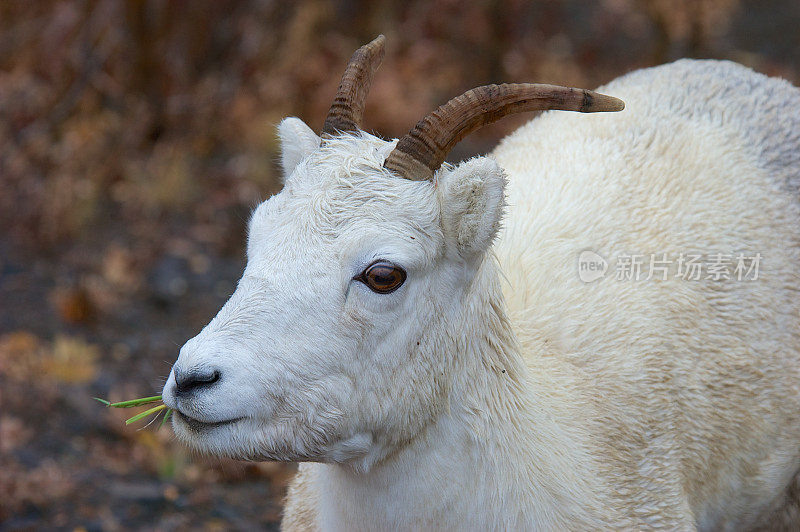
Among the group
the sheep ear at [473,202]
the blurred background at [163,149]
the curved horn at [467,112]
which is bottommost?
the sheep ear at [473,202]

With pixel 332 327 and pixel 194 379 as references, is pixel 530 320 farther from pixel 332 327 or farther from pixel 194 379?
pixel 194 379

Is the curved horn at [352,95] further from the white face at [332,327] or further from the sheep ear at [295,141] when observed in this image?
the white face at [332,327]

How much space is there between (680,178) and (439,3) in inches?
232

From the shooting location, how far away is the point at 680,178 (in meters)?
4.05

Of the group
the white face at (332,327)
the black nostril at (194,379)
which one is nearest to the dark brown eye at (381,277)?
the white face at (332,327)

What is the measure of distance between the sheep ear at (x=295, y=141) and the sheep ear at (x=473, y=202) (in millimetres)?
559

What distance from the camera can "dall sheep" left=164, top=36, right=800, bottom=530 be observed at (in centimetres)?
282

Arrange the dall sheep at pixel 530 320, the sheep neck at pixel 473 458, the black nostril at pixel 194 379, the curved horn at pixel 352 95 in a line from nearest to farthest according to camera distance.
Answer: the black nostril at pixel 194 379, the dall sheep at pixel 530 320, the sheep neck at pixel 473 458, the curved horn at pixel 352 95

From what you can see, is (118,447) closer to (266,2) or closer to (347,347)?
(347,347)

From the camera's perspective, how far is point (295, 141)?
3309mm

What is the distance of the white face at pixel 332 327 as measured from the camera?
2703 millimetres

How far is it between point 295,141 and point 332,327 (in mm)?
802

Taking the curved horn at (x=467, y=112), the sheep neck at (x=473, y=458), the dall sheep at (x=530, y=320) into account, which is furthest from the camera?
the sheep neck at (x=473, y=458)

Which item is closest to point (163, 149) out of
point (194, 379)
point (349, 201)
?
point (349, 201)
